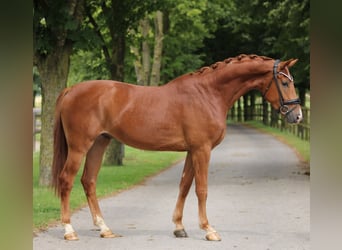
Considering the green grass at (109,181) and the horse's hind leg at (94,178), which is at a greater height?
the horse's hind leg at (94,178)

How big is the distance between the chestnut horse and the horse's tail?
0.05ft

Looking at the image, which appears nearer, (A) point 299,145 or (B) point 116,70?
(B) point 116,70

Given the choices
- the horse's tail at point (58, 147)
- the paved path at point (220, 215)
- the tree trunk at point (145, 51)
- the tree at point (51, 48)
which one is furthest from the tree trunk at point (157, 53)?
the horse's tail at point (58, 147)

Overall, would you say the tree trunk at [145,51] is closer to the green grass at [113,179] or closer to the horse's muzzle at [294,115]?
the green grass at [113,179]

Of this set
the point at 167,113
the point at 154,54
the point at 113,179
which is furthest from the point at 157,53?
the point at 167,113

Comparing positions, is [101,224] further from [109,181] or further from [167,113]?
[109,181]

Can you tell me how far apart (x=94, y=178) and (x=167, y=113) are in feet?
3.78

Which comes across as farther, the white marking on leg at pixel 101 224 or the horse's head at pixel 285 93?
the white marking on leg at pixel 101 224

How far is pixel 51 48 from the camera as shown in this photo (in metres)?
11.1

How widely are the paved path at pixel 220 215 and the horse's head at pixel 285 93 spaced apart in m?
1.36

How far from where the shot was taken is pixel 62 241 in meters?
6.34

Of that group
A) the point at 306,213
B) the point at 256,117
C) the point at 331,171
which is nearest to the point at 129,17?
the point at 306,213

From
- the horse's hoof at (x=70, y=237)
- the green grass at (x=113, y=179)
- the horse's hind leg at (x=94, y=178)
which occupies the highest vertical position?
the horse's hind leg at (x=94, y=178)

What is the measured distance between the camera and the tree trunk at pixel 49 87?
37.7 feet
